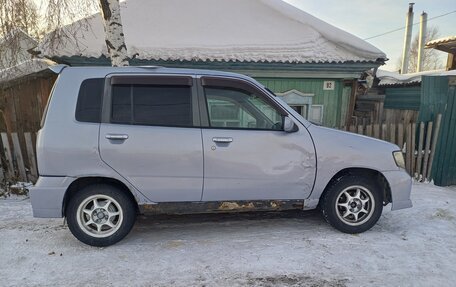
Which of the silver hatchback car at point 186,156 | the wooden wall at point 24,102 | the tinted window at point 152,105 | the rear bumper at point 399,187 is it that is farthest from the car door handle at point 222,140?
the wooden wall at point 24,102

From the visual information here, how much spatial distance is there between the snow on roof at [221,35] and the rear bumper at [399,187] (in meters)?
3.93

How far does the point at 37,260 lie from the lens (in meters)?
3.30

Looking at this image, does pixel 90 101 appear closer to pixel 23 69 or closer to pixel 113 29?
pixel 113 29

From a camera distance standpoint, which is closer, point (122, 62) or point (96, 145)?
point (96, 145)

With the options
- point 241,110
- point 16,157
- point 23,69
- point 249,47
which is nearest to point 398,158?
point 241,110

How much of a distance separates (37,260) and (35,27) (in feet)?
16.9

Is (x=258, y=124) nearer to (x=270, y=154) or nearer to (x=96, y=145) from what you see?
(x=270, y=154)

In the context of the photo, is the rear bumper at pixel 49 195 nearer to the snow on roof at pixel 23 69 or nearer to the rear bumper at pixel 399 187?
the rear bumper at pixel 399 187

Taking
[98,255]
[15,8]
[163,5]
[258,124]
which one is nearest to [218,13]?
[163,5]

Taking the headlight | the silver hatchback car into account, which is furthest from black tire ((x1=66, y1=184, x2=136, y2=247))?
the headlight

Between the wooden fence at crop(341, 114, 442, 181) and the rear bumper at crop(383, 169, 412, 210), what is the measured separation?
3.10 meters

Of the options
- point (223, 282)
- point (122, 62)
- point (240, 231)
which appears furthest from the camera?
point (122, 62)

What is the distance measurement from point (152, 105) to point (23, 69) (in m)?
5.22

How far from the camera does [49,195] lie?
339 cm
